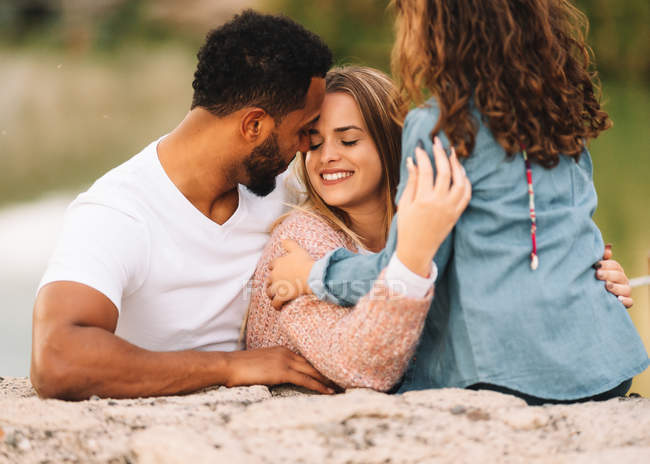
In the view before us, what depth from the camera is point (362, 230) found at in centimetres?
250

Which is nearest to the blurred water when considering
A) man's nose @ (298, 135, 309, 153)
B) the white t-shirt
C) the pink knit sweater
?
the white t-shirt

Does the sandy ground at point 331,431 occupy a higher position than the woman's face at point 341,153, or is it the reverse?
the woman's face at point 341,153

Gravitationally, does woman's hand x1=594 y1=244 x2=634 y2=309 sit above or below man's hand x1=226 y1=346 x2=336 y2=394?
above

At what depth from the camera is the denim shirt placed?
1.76 metres

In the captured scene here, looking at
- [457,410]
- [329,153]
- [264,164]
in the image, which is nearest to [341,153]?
[329,153]

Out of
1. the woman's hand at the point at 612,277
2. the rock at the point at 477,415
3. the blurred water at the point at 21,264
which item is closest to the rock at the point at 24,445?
the rock at the point at 477,415

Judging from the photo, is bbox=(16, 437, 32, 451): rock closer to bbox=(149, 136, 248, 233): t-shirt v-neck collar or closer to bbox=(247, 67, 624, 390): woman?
bbox=(247, 67, 624, 390): woman

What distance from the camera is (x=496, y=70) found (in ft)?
5.72

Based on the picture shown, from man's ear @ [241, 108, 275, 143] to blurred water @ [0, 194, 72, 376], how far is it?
11.0 ft

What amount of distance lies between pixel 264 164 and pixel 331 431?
3.56 ft

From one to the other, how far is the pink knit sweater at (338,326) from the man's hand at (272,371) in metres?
0.05

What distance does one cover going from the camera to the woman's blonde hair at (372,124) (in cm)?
238

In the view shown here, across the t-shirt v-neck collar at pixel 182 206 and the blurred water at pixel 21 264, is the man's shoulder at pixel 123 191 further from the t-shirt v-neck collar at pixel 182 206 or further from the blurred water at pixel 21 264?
the blurred water at pixel 21 264

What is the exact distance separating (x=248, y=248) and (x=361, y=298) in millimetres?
732
